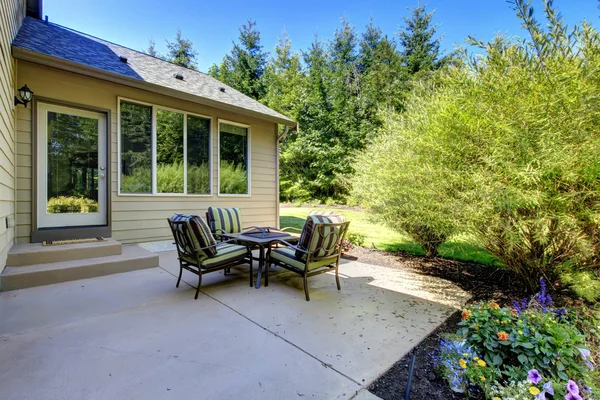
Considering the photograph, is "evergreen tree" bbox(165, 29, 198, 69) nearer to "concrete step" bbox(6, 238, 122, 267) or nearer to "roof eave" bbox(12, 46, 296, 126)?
"roof eave" bbox(12, 46, 296, 126)

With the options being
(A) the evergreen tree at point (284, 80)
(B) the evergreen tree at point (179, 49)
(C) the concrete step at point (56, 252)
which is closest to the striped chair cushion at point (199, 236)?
(C) the concrete step at point (56, 252)

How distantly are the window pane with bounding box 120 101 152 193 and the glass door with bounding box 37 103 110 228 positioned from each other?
33 cm

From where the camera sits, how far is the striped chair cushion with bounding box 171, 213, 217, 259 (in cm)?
314

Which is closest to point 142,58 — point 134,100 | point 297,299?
point 134,100

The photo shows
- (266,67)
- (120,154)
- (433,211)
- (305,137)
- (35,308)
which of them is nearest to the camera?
(35,308)

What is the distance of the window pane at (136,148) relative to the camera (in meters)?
5.31

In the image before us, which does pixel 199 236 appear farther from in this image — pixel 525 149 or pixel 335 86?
pixel 335 86

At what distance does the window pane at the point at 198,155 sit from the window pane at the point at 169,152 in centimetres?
20

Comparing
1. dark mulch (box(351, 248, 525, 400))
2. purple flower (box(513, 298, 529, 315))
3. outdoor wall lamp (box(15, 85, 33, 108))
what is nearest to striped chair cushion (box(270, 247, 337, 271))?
dark mulch (box(351, 248, 525, 400))

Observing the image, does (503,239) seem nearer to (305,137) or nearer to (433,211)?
(433,211)

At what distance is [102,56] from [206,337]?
230 inches

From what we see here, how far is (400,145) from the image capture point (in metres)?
4.36

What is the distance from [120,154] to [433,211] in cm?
544

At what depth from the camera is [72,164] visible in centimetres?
478
